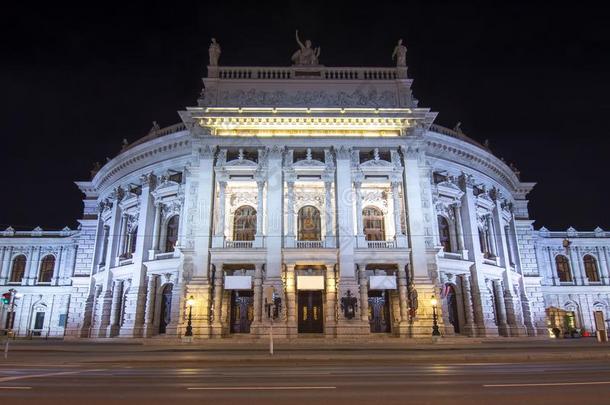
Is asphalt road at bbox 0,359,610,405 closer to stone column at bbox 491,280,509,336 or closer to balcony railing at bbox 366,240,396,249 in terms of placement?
balcony railing at bbox 366,240,396,249

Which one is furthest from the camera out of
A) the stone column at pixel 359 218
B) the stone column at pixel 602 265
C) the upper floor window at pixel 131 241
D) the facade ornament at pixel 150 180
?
the stone column at pixel 602 265

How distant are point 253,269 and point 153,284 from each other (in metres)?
8.86

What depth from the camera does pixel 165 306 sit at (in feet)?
113

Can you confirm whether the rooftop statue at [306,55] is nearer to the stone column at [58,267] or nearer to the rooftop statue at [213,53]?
the rooftop statue at [213,53]

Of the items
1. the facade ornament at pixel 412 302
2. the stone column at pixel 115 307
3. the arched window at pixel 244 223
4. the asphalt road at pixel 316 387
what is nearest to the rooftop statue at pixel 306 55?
the arched window at pixel 244 223

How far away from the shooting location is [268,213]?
102ft

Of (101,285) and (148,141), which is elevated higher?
(148,141)

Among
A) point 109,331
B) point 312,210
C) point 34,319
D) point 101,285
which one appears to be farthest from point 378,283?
point 34,319

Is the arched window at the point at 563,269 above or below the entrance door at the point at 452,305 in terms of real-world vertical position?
above

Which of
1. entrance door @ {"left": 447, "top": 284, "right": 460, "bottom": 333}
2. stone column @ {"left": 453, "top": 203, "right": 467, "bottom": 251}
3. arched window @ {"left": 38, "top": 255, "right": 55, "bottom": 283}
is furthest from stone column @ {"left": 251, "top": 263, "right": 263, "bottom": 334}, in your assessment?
arched window @ {"left": 38, "top": 255, "right": 55, "bottom": 283}

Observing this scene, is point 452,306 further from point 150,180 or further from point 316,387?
point 316,387

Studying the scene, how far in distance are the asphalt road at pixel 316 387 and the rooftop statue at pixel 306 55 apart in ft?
95.0

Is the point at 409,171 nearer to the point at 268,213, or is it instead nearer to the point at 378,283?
the point at 378,283

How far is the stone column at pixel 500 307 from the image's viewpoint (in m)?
35.9
